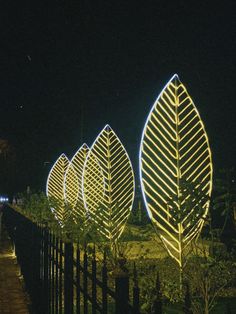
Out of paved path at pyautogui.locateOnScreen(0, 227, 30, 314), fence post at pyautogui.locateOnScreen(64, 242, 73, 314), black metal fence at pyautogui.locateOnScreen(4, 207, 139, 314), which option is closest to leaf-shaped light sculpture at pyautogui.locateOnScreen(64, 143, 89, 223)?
paved path at pyautogui.locateOnScreen(0, 227, 30, 314)

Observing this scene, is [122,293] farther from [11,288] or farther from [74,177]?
[74,177]

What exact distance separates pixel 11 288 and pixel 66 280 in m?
3.13

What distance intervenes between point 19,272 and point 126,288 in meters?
5.70

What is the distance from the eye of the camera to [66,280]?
3.25m

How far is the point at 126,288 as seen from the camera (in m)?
1.86

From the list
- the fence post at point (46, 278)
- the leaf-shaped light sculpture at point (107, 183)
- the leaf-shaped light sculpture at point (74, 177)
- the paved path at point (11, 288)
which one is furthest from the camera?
the leaf-shaped light sculpture at point (74, 177)

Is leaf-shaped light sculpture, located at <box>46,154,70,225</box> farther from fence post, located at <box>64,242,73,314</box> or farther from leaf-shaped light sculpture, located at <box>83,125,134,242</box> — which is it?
fence post, located at <box>64,242,73,314</box>

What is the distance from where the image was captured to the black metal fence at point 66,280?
74.7 inches

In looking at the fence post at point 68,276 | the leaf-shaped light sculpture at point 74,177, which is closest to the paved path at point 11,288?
the fence post at point 68,276

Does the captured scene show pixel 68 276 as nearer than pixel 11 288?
Yes

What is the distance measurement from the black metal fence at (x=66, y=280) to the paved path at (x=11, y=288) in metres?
0.21

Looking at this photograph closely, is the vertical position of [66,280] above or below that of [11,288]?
above

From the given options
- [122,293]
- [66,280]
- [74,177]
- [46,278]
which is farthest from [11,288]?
[74,177]

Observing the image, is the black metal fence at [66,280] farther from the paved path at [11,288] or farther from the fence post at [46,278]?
the paved path at [11,288]
